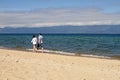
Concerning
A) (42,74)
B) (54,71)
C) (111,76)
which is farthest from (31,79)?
(111,76)

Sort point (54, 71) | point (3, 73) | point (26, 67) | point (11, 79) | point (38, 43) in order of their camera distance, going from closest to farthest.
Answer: point (11, 79) → point (3, 73) → point (54, 71) → point (26, 67) → point (38, 43)

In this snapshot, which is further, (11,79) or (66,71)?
(66,71)

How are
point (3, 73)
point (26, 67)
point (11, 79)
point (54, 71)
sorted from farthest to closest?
point (26, 67) → point (54, 71) → point (3, 73) → point (11, 79)

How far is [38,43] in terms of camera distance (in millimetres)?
30297

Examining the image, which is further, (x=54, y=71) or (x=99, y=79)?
(x=54, y=71)

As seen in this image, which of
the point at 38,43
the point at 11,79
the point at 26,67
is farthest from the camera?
the point at 38,43

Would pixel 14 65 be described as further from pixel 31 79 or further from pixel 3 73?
pixel 31 79

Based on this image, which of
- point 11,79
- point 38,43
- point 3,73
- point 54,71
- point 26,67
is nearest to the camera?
point 11,79

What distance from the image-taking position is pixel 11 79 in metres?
12.4

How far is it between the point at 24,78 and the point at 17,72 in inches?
54.2

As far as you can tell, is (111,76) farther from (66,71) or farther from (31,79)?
(31,79)

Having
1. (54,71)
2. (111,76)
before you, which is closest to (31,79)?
(54,71)

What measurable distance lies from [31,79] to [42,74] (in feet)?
3.87

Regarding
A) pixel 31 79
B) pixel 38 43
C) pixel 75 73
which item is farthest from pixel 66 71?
pixel 38 43
